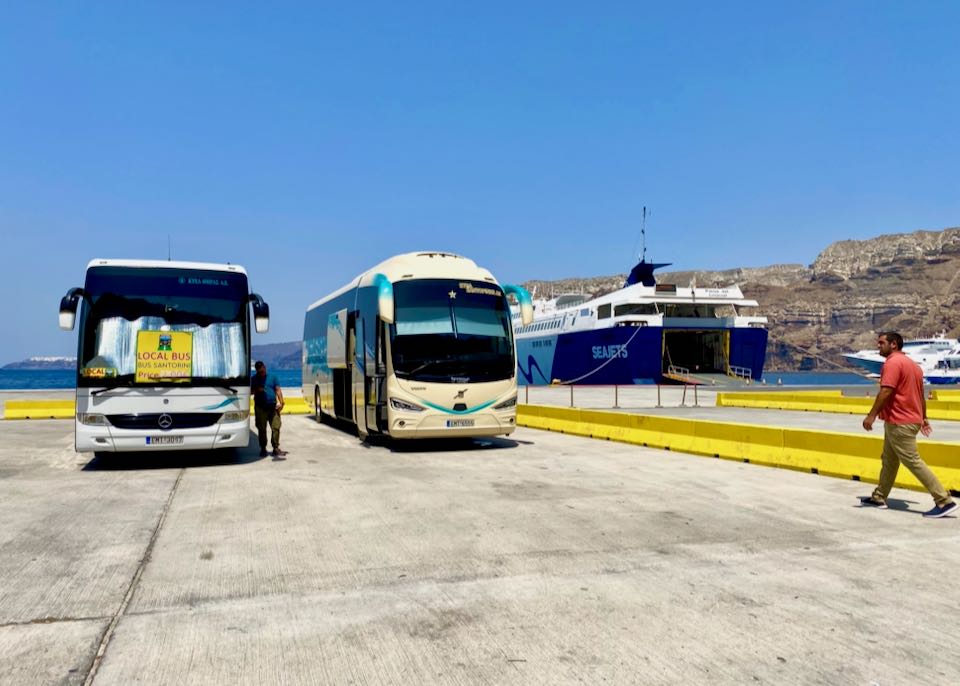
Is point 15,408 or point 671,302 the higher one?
point 671,302

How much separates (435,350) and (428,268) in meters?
1.66

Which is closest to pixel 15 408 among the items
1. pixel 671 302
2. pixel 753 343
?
pixel 671 302

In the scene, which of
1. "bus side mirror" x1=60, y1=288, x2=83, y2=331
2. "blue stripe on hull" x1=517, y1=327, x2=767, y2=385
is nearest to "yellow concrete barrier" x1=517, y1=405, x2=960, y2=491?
"bus side mirror" x1=60, y1=288, x2=83, y2=331

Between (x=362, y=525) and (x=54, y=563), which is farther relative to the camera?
(x=362, y=525)

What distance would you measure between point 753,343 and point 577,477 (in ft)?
113

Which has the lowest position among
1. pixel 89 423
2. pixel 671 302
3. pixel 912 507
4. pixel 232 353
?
pixel 912 507

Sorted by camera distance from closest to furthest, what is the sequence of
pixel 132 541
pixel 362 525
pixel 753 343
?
pixel 132 541, pixel 362 525, pixel 753 343

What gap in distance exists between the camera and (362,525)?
21.8 feet

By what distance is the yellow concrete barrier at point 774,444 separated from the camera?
27.7 feet

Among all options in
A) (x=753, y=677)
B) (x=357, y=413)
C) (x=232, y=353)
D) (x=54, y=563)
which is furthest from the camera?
(x=357, y=413)

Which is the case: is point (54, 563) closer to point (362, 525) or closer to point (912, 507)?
point (362, 525)

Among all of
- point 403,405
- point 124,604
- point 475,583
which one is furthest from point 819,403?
point 124,604

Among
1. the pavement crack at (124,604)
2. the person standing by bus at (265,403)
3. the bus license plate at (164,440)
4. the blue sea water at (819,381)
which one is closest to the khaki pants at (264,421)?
the person standing by bus at (265,403)

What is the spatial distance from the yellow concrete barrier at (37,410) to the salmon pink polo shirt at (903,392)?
22.3 meters
